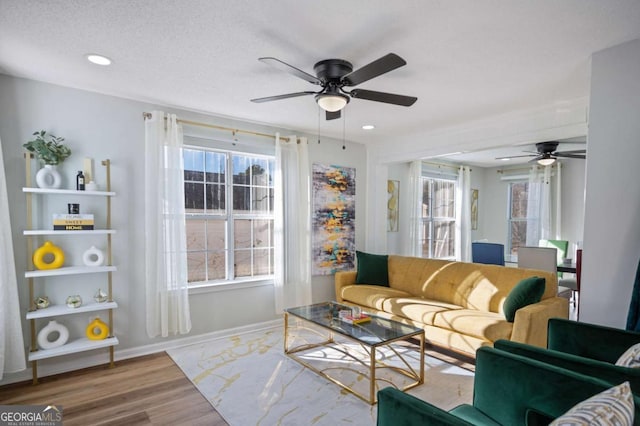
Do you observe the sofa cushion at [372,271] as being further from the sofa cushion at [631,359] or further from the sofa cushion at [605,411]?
the sofa cushion at [605,411]

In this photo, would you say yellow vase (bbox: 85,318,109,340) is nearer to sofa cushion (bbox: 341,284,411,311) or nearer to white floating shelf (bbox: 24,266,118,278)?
white floating shelf (bbox: 24,266,118,278)

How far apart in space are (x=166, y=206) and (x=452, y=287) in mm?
3318

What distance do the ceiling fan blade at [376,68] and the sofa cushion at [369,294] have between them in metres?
2.59

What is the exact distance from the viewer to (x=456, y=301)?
13.1 feet

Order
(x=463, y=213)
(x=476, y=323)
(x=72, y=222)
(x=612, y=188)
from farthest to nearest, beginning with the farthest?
1. (x=463, y=213)
2. (x=476, y=323)
3. (x=72, y=222)
4. (x=612, y=188)

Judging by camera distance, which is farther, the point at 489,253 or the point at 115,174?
the point at 489,253

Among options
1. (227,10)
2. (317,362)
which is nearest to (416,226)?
(317,362)

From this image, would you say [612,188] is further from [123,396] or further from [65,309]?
[65,309]

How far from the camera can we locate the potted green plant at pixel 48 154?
2.95 meters

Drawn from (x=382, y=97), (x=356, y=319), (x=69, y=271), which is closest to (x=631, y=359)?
(x=356, y=319)

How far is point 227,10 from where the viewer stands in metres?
1.95

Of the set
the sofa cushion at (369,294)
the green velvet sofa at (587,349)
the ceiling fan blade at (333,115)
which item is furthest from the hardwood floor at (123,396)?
the ceiling fan blade at (333,115)

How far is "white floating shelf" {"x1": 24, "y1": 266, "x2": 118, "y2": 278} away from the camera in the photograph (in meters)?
2.90

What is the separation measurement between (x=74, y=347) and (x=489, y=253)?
5.40 m
